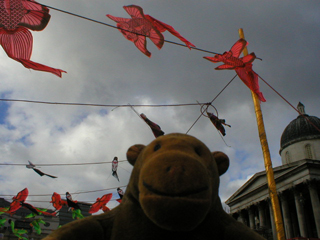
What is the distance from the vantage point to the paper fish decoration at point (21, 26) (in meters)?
4.52

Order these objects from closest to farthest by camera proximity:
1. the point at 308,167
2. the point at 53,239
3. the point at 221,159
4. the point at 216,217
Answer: the point at 53,239
the point at 216,217
the point at 221,159
the point at 308,167

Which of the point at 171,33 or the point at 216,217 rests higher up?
the point at 171,33

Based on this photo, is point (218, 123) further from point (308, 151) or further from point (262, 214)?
point (308, 151)

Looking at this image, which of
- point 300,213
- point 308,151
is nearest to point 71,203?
point 300,213

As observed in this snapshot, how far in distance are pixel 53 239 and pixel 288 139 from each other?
116 ft

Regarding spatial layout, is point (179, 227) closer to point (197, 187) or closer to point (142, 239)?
point (197, 187)

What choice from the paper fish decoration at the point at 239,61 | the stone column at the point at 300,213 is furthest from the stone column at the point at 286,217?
the paper fish decoration at the point at 239,61

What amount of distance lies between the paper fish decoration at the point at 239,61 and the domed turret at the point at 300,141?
26.4 metres

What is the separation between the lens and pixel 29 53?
4.76 meters

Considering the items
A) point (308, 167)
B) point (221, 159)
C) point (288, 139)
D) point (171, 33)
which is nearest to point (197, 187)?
point (221, 159)

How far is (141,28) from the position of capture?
623 cm

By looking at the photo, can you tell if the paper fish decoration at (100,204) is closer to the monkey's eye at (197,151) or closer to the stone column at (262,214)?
the monkey's eye at (197,151)

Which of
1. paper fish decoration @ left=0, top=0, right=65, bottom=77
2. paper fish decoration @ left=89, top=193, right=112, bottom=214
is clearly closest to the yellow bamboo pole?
paper fish decoration @ left=0, top=0, right=65, bottom=77

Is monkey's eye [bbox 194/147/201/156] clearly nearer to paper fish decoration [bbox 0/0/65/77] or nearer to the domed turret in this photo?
paper fish decoration [bbox 0/0/65/77]
